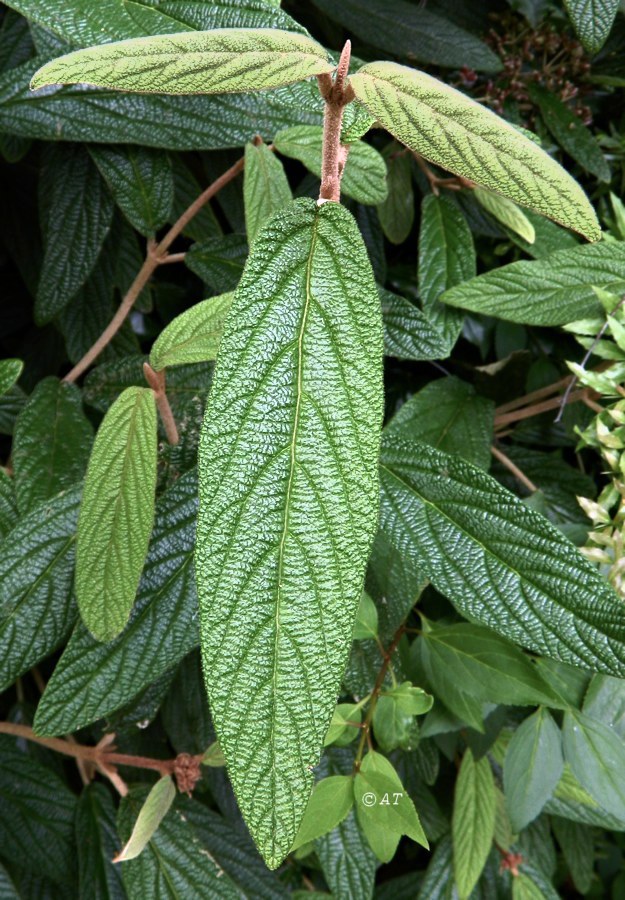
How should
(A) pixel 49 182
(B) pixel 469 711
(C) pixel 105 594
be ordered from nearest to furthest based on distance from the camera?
1. (C) pixel 105 594
2. (B) pixel 469 711
3. (A) pixel 49 182

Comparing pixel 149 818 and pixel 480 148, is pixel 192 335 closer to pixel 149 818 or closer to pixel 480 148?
pixel 480 148

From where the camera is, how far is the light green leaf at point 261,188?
615mm

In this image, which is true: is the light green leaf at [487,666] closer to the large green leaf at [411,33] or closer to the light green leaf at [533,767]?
the light green leaf at [533,767]

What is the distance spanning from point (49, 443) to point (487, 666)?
0.39 m

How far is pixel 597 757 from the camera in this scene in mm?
620

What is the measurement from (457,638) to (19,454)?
1.22 ft

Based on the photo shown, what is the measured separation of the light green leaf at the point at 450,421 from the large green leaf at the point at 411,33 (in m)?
0.32

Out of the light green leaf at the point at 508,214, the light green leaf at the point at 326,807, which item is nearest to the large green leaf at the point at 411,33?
the light green leaf at the point at 508,214

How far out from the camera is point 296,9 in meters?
0.92

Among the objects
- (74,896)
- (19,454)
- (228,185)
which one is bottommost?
(74,896)

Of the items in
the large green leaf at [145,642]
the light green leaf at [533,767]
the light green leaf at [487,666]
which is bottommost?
the light green leaf at [533,767]

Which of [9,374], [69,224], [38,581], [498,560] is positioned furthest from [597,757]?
[69,224]

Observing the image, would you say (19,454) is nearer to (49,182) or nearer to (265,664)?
(49,182)

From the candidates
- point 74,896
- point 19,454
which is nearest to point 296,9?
point 19,454
